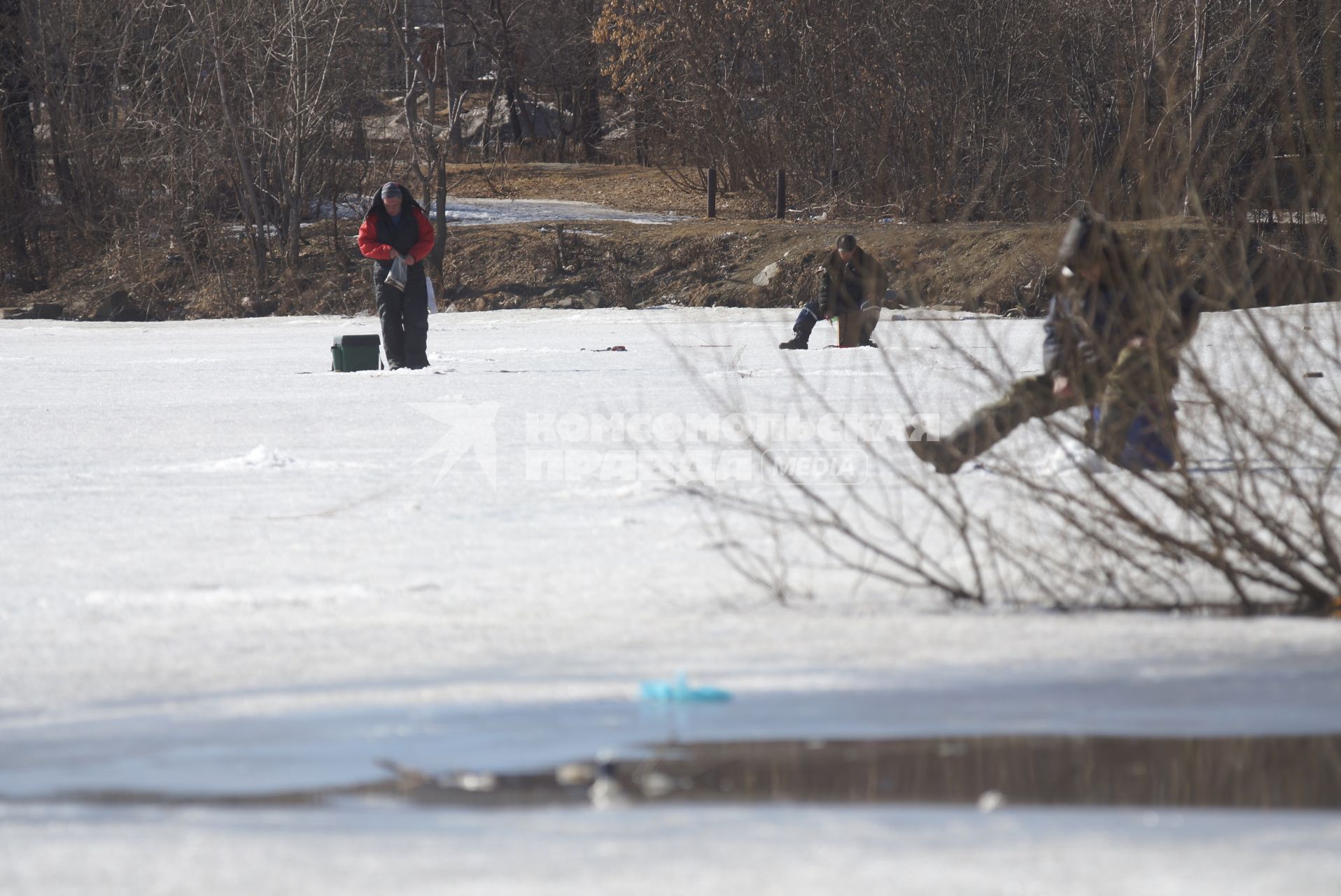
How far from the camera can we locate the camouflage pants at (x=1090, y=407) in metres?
5.47

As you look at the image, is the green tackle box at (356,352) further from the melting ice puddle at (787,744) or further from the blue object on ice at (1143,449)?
the melting ice puddle at (787,744)

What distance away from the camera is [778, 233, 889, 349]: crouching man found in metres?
14.0

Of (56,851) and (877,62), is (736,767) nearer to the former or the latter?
(56,851)

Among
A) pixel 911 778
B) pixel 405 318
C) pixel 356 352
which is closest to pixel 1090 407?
pixel 911 778

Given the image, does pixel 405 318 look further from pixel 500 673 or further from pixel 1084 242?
pixel 500 673

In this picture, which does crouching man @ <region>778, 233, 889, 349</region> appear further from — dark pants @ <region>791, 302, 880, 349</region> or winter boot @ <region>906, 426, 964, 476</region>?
winter boot @ <region>906, 426, 964, 476</region>

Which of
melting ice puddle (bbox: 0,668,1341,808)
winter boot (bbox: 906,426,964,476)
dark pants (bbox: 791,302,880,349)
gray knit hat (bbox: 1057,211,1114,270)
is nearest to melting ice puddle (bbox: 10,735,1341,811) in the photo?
melting ice puddle (bbox: 0,668,1341,808)

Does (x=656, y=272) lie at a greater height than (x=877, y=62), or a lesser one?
lesser

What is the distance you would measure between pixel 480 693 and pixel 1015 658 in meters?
1.25

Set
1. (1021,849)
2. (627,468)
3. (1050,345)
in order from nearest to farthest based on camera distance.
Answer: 1. (1021,849)
2. (1050,345)
3. (627,468)

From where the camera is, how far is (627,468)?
728 centimetres

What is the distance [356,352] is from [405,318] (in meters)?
0.69

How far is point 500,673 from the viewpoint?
4.03m

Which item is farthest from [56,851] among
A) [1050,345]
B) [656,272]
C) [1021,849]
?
[656,272]
